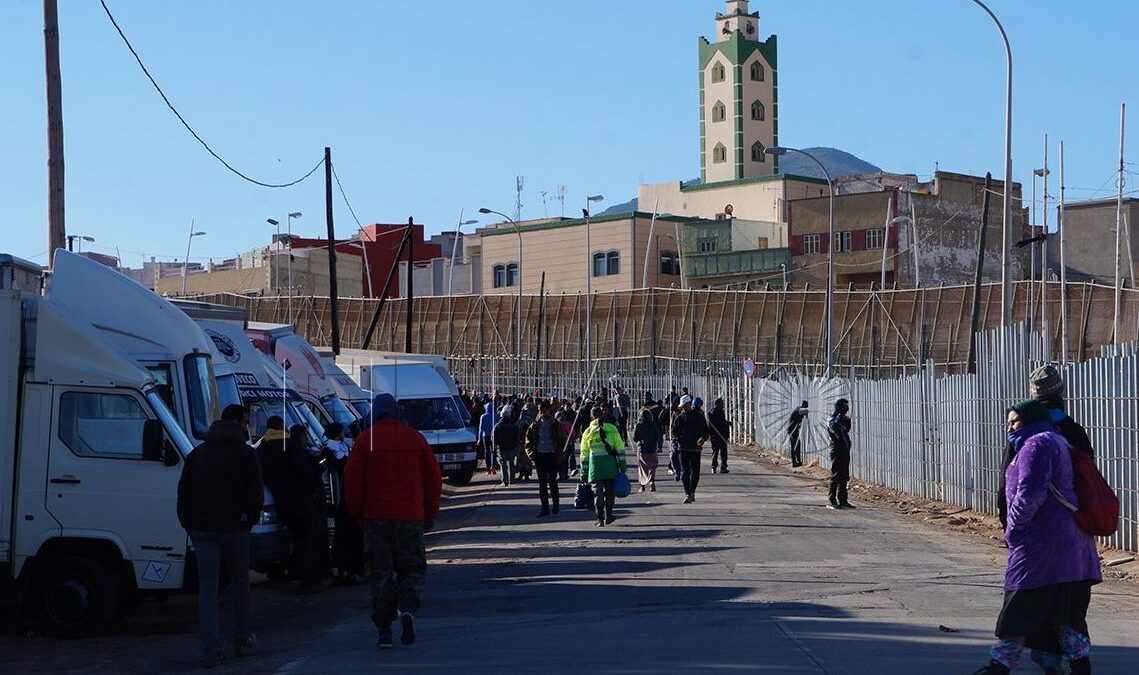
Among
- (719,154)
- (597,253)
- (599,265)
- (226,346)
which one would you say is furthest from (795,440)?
(719,154)

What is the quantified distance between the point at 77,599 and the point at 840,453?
14664mm

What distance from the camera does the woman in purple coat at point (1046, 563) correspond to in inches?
339

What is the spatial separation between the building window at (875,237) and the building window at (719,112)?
34.4 metres

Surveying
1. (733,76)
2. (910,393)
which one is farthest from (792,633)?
(733,76)

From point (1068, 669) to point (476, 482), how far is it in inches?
1114

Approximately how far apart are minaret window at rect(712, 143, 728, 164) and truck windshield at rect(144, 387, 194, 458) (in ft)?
351

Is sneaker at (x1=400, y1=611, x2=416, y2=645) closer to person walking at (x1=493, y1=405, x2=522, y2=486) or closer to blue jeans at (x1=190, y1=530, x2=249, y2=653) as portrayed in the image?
blue jeans at (x1=190, y1=530, x2=249, y2=653)

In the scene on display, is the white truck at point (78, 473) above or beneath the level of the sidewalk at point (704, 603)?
above

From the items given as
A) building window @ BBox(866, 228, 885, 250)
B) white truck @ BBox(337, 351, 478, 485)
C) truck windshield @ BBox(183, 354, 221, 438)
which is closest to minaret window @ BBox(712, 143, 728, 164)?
building window @ BBox(866, 228, 885, 250)

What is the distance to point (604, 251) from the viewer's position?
91562 mm

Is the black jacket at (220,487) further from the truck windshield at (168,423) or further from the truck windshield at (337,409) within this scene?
the truck windshield at (337,409)

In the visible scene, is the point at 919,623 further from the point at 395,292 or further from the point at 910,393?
the point at 395,292

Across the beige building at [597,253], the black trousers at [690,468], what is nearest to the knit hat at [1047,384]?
the black trousers at [690,468]

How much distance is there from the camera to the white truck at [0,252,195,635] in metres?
12.9
